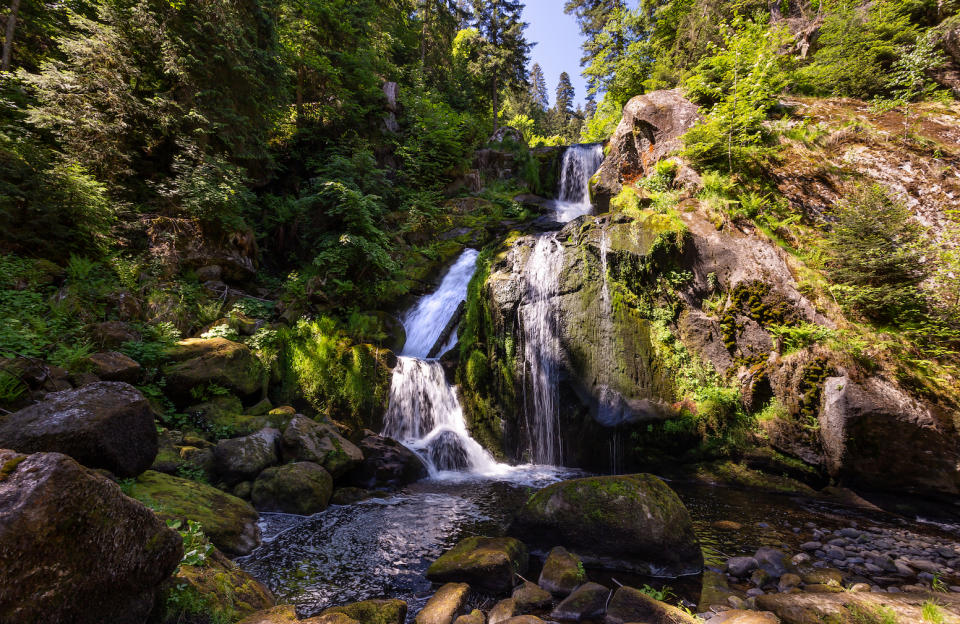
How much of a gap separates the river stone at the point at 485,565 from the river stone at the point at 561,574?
333mm

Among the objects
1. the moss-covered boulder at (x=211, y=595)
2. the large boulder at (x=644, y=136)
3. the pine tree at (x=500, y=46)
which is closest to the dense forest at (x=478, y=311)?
the moss-covered boulder at (x=211, y=595)

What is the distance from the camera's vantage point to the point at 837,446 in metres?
6.13

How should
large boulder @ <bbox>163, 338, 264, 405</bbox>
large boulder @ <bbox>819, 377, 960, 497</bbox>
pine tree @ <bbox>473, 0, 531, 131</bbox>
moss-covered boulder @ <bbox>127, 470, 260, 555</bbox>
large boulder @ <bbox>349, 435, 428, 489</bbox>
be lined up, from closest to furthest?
1. moss-covered boulder @ <bbox>127, 470, 260, 555</bbox>
2. large boulder @ <bbox>819, 377, 960, 497</bbox>
3. large boulder @ <bbox>163, 338, 264, 405</bbox>
4. large boulder @ <bbox>349, 435, 428, 489</bbox>
5. pine tree @ <bbox>473, 0, 531, 131</bbox>

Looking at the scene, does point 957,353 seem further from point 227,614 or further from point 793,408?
point 227,614

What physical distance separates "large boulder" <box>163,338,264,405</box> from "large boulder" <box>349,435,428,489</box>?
2.96 metres

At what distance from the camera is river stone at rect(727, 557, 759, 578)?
4.23 metres

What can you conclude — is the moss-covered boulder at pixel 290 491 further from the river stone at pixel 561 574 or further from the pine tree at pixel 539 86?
the pine tree at pixel 539 86

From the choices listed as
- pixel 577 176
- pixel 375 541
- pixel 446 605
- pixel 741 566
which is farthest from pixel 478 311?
pixel 577 176

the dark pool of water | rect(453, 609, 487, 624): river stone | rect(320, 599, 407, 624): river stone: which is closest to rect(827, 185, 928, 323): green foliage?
the dark pool of water

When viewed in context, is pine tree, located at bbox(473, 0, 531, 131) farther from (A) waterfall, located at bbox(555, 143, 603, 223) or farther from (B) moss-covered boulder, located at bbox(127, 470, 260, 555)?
(B) moss-covered boulder, located at bbox(127, 470, 260, 555)

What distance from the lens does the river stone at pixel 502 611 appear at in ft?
11.2

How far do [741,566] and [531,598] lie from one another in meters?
2.72

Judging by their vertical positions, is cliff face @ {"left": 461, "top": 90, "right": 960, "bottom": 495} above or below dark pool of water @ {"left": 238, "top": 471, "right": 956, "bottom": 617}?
above

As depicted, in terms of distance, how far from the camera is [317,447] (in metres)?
6.70
